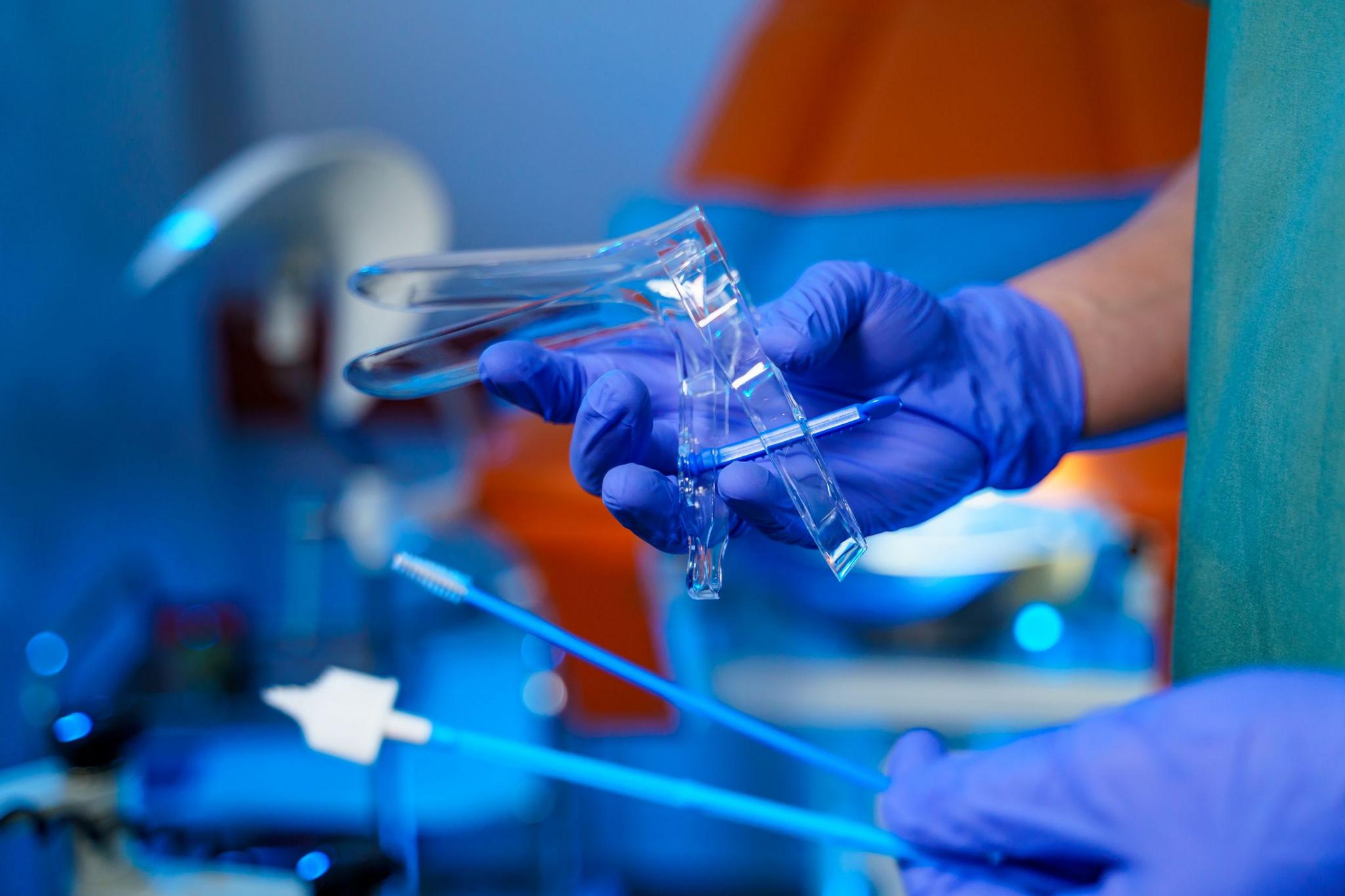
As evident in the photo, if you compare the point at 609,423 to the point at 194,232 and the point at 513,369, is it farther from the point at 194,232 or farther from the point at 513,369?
the point at 194,232

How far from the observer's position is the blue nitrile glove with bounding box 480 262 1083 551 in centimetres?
50

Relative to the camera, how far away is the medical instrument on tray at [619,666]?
0.48 metres

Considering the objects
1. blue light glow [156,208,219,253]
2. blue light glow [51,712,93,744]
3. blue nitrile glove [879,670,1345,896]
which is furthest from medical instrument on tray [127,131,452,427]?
blue nitrile glove [879,670,1345,896]

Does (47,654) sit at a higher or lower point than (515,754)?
lower

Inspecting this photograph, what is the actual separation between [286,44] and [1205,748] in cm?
201

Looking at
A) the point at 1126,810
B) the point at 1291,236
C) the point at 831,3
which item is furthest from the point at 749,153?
the point at 1126,810

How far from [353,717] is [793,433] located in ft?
0.80

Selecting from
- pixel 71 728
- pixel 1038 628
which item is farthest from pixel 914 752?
pixel 1038 628

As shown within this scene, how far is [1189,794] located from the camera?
1.24ft

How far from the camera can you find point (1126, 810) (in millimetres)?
389

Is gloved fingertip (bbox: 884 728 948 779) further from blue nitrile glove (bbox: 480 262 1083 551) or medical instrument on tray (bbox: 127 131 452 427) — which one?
medical instrument on tray (bbox: 127 131 452 427)

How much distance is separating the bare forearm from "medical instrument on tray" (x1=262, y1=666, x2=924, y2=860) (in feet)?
1.15

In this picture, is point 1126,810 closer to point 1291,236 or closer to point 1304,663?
point 1304,663

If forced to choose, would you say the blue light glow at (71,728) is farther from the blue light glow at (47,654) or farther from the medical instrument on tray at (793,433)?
the blue light glow at (47,654)
